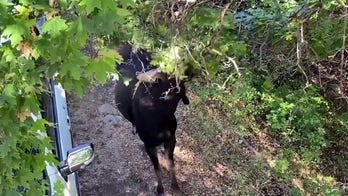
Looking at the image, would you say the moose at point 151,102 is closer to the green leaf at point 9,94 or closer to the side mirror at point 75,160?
the side mirror at point 75,160

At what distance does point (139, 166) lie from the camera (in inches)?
233

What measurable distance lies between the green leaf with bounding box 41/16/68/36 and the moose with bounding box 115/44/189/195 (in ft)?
7.78

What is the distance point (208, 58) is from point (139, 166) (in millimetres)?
2603

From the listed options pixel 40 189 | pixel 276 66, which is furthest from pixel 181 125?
pixel 40 189

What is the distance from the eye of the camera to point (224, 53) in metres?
3.38

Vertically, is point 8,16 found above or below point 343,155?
above

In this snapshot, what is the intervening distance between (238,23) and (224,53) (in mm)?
513

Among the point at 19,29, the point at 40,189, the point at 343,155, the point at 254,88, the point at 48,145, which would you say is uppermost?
the point at 19,29

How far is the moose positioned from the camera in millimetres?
4785

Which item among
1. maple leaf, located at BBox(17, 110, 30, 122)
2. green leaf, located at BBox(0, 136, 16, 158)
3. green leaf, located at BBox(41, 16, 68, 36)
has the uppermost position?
green leaf, located at BBox(41, 16, 68, 36)

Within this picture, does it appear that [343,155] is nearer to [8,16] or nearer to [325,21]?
[325,21]

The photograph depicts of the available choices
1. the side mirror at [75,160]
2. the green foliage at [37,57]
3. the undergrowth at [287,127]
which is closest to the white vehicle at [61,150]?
the side mirror at [75,160]

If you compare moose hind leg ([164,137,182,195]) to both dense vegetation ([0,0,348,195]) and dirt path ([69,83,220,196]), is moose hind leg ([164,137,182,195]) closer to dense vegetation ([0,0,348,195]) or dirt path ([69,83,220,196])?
dirt path ([69,83,220,196])

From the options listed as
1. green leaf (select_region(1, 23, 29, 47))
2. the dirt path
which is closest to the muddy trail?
the dirt path
